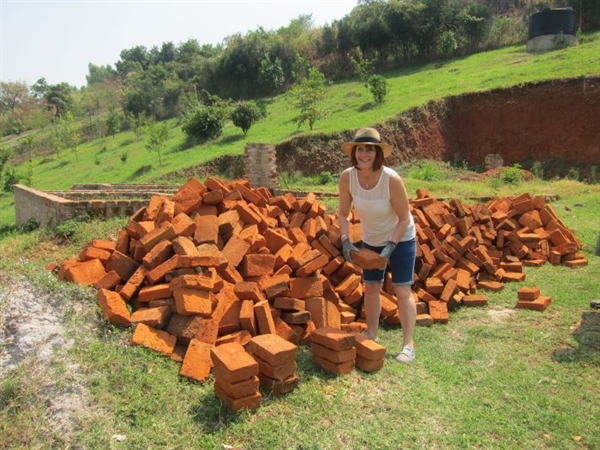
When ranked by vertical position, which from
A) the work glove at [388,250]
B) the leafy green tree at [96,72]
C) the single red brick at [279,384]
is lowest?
the single red brick at [279,384]

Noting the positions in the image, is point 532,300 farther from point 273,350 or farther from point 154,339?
point 154,339

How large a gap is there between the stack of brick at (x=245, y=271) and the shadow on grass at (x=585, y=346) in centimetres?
104

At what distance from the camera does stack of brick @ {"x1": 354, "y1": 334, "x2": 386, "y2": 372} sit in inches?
135

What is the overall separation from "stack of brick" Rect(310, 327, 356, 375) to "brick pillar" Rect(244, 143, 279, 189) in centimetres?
692

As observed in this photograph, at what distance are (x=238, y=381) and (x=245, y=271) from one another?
1.54m

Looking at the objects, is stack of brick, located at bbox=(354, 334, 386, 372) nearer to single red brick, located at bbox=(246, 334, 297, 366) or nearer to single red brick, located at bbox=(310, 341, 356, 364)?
single red brick, located at bbox=(310, 341, 356, 364)

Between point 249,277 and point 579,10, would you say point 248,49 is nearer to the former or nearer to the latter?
point 579,10

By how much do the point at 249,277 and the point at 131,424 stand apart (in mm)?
1724

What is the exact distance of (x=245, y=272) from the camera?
14.1 ft

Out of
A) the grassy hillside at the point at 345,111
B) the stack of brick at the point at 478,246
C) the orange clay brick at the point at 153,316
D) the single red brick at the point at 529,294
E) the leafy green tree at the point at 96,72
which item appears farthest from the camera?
the leafy green tree at the point at 96,72

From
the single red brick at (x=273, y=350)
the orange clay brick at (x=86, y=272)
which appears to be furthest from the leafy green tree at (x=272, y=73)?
the single red brick at (x=273, y=350)

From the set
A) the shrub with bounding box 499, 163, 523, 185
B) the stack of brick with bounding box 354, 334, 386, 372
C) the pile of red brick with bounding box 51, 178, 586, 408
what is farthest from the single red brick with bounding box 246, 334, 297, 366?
the shrub with bounding box 499, 163, 523, 185

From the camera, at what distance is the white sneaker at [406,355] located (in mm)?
3709

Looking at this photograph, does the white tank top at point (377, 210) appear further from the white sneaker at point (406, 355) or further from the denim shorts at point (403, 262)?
the white sneaker at point (406, 355)
